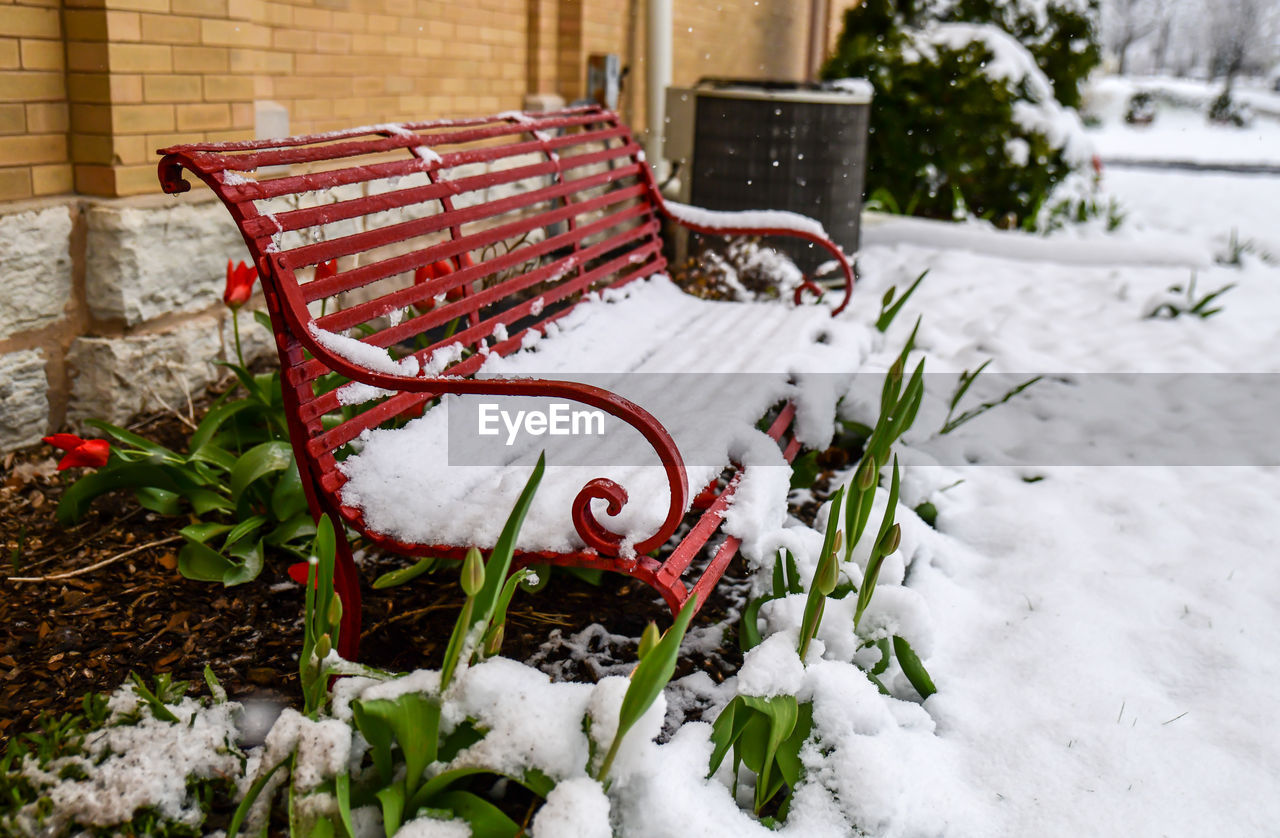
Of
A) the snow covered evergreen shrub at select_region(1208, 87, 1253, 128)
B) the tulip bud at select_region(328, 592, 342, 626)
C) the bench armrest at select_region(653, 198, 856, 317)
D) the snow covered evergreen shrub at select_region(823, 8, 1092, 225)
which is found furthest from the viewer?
the snow covered evergreen shrub at select_region(1208, 87, 1253, 128)

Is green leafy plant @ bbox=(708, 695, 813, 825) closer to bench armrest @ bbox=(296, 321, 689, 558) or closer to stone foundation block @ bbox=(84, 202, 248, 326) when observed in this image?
bench armrest @ bbox=(296, 321, 689, 558)

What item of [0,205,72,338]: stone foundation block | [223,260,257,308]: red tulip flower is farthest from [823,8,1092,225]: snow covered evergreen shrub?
[0,205,72,338]: stone foundation block

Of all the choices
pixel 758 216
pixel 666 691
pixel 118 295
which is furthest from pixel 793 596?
pixel 118 295

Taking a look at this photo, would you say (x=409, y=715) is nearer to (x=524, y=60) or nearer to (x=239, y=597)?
(x=239, y=597)

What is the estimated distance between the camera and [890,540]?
164cm

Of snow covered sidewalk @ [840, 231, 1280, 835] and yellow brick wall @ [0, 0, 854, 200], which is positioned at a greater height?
yellow brick wall @ [0, 0, 854, 200]

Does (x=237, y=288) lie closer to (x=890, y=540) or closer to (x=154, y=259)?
(x=154, y=259)

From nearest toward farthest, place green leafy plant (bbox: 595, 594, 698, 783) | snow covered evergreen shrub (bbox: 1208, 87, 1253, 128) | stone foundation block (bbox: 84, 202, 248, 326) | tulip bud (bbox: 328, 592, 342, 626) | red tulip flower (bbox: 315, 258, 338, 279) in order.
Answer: green leafy plant (bbox: 595, 594, 698, 783) < tulip bud (bbox: 328, 592, 342, 626) < red tulip flower (bbox: 315, 258, 338, 279) < stone foundation block (bbox: 84, 202, 248, 326) < snow covered evergreen shrub (bbox: 1208, 87, 1253, 128)

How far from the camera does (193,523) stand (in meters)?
2.37

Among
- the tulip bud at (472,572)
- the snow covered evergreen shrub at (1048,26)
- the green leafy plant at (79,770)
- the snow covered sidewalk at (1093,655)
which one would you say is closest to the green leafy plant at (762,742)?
the snow covered sidewalk at (1093,655)

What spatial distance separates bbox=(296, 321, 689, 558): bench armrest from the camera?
154 cm

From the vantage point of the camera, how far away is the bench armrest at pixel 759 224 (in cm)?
309

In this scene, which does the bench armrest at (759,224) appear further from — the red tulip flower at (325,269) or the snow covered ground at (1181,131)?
the snow covered ground at (1181,131)

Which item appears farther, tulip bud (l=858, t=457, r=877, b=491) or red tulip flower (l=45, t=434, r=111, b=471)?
red tulip flower (l=45, t=434, r=111, b=471)
